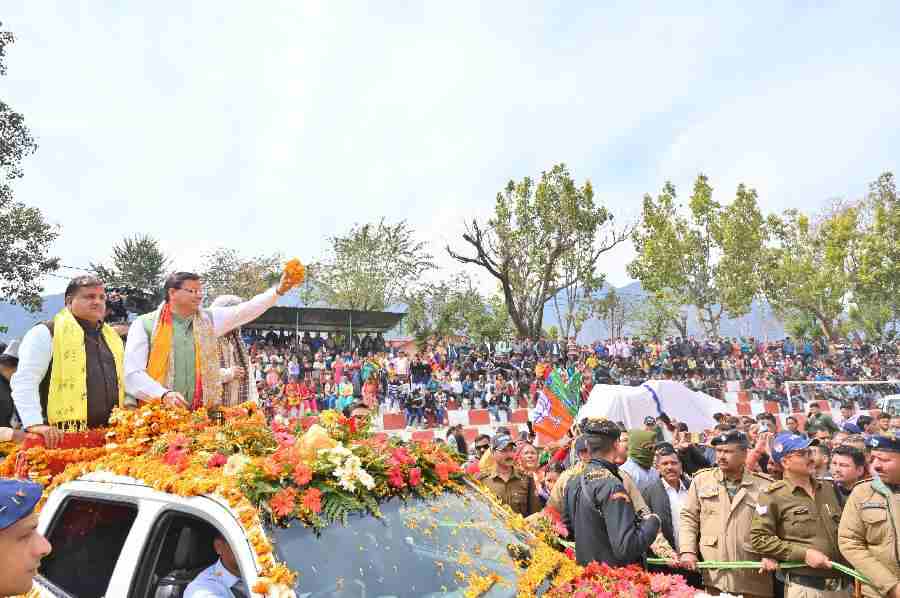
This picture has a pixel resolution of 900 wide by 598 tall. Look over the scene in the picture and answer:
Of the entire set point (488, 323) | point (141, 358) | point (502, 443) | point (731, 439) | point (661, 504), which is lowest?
point (661, 504)

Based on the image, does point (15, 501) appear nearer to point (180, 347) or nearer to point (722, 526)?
point (180, 347)

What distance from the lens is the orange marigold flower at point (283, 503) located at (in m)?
2.65

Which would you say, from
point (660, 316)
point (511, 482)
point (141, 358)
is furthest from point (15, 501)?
point (660, 316)

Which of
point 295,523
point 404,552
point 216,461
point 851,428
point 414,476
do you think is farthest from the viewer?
point 851,428

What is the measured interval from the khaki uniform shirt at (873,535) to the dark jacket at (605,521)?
1558 millimetres

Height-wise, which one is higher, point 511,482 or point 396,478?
point 396,478

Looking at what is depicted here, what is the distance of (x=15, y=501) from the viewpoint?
1.87 metres

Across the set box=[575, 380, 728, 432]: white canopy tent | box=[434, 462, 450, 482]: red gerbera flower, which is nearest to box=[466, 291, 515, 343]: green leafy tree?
box=[575, 380, 728, 432]: white canopy tent

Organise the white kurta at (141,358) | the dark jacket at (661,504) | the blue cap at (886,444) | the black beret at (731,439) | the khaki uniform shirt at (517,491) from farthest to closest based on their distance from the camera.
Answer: the khaki uniform shirt at (517,491) → the dark jacket at (661,504) → the black beret at (731,439) → the white kurta at (141,358) → the blue cap at (886,444)

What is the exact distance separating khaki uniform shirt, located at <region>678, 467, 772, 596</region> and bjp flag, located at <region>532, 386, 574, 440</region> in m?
7.83

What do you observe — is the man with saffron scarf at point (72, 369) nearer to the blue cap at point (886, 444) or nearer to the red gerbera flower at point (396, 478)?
the red gerbera flower at point (396, 478)

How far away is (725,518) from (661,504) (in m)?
1.05

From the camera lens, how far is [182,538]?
112 inches

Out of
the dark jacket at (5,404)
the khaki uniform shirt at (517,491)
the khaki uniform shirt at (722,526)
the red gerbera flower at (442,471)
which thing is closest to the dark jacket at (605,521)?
the red gerbera flower at (442,471)
